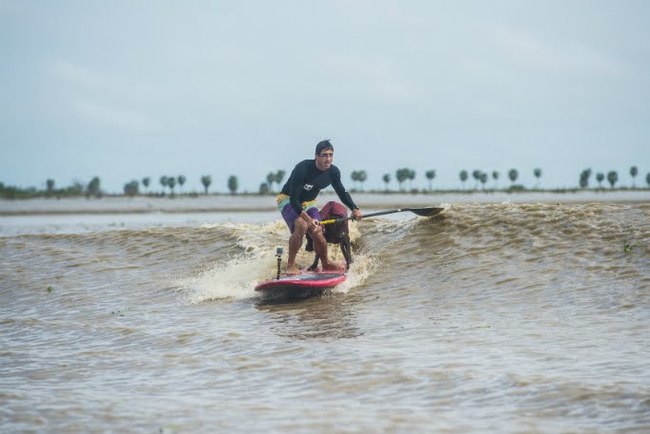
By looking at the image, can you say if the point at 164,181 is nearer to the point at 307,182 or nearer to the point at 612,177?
the point at 612,177

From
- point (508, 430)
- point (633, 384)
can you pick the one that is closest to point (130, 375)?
point (508, 430)

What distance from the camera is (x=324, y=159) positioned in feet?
37.8

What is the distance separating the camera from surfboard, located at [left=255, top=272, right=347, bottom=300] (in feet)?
35.7

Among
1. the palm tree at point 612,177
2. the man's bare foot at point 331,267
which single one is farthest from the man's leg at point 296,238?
the palm tree at point 612,177

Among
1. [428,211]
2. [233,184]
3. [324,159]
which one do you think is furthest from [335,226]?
[233,184]

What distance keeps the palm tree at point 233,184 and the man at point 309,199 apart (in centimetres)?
10658

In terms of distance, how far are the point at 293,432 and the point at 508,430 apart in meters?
1.43

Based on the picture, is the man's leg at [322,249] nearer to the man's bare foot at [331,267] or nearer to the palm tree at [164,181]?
the man's bare foot at [331,267]

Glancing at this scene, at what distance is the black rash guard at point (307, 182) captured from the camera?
1151 cm

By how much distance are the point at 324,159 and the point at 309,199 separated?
77cm

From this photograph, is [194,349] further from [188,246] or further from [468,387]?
[188,246]

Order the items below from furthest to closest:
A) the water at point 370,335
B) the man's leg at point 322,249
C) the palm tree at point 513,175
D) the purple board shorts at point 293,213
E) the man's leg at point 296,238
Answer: the palm tree at point 513,175
the purple board shorts at point 293,213
the man's leg at point 322,249
the man's leg at point 296,238
the water at point 370,335

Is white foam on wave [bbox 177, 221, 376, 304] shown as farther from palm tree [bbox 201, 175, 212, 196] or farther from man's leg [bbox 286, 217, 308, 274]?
palm tree [bbox 201, 175, 212, 196]

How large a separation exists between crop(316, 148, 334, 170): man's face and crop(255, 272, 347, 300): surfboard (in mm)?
1663
